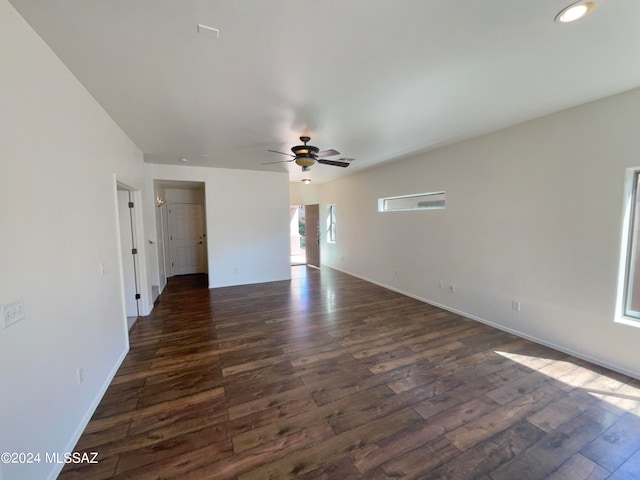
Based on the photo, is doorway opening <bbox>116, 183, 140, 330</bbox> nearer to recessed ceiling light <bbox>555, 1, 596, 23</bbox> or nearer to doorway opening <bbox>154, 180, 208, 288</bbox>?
doorway opening <bbox>154, 180, 208, 288</bbox>

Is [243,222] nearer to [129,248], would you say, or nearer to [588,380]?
[129,248]

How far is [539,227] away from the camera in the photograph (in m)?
3.14

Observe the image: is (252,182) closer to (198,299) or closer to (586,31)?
(198,299)

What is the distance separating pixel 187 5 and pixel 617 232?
4.01 metres

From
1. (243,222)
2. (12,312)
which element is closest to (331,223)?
(243,222)

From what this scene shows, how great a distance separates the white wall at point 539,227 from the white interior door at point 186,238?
5.86 m

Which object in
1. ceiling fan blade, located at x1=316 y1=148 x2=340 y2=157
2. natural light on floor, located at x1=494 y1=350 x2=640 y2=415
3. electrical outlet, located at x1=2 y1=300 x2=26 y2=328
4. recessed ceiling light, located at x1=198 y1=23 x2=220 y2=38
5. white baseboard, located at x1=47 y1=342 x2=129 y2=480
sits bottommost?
natural light on floor, located at x1=494 y1=350 x2=640 y2=415

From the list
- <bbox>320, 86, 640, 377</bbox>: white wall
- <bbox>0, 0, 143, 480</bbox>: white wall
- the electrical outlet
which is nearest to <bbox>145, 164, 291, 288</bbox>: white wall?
<bbox>320, 86, 640, 377</bbox>: white wall

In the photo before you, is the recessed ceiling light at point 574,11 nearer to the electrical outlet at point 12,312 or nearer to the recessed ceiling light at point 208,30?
the recessed ceiling light at point 208,30

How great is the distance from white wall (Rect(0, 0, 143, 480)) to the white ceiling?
316mm

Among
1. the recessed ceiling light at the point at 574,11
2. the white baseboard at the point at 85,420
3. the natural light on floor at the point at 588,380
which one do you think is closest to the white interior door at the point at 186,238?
the white baseboard at the point at 85,420

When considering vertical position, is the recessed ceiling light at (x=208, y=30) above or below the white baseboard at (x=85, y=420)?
above

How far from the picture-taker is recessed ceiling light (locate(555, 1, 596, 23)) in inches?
57.5

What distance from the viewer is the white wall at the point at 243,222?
568 centimetres
